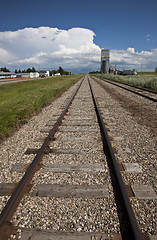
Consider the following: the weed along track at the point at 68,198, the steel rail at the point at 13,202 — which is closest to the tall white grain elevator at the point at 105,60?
the weed along track at the point at 68,198

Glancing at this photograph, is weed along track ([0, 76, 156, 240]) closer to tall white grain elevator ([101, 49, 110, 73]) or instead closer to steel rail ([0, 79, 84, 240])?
steel rail ([0, 79, 84, 240])

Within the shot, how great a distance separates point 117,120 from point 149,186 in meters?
3.95

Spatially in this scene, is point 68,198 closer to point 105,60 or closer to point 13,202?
point 13,202

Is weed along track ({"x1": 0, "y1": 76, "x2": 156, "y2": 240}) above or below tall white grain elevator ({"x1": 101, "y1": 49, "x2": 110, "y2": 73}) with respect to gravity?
below

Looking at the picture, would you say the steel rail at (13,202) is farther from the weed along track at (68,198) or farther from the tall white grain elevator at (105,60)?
the tall white grain elevator at (105,60)

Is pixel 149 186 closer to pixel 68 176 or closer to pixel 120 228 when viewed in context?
pixel 120 228

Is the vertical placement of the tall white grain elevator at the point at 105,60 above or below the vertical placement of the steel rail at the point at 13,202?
above

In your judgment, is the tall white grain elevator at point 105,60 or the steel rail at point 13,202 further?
the tall white grain elevator at point 105,60

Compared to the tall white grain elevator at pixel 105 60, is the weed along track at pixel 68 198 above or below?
below

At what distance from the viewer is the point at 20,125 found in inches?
239

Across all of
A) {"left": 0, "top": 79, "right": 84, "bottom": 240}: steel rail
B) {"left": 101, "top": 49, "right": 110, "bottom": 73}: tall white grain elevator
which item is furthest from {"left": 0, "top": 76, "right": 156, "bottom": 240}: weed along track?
{"left": 101, "top": 49, "right": 110, "bottom": 73}: tall white grain elevator

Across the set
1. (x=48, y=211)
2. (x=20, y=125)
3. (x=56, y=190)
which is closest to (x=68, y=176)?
(x=56, y=190)

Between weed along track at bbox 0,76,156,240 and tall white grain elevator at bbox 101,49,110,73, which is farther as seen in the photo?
tall white grain elevator at bbox 101,49,110,73

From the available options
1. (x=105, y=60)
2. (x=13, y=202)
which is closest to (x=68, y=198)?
(x=13, y=202)
